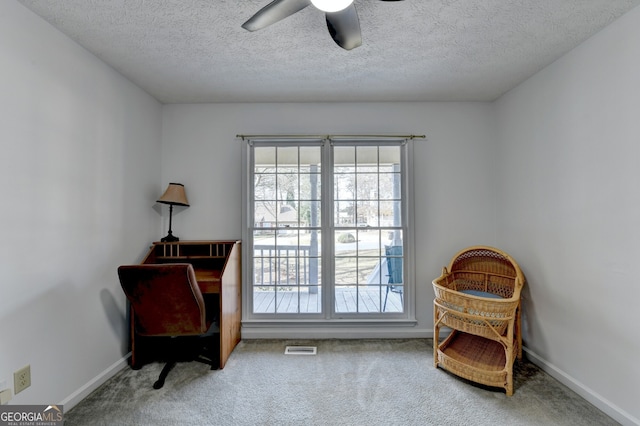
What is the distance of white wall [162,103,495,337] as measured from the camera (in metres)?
2.99

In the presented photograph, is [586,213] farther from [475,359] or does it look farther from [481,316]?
[475,359]

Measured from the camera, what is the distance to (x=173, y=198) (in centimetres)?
272

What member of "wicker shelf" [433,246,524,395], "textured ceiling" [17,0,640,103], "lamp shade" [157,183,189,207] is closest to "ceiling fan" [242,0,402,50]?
"textured ceiling" [17,0,640,103]

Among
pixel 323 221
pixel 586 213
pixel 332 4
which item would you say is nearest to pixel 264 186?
pixel 323 221

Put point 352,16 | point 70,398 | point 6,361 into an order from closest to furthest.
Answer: point 352,16, point 6,361, point 70,398

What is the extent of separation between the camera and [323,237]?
2996mm

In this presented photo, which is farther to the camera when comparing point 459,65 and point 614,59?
point 459,65

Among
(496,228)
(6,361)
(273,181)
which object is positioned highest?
(273,181)

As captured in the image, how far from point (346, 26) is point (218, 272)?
7.65 ft

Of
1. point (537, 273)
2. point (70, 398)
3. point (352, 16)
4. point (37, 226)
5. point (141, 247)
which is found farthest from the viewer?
point (141, 247)

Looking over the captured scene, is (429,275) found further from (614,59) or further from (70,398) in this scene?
(70,398)

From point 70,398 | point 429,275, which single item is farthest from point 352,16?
point 70,398

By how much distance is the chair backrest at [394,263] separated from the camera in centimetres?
301

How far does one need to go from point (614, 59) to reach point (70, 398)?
14.2 feet
